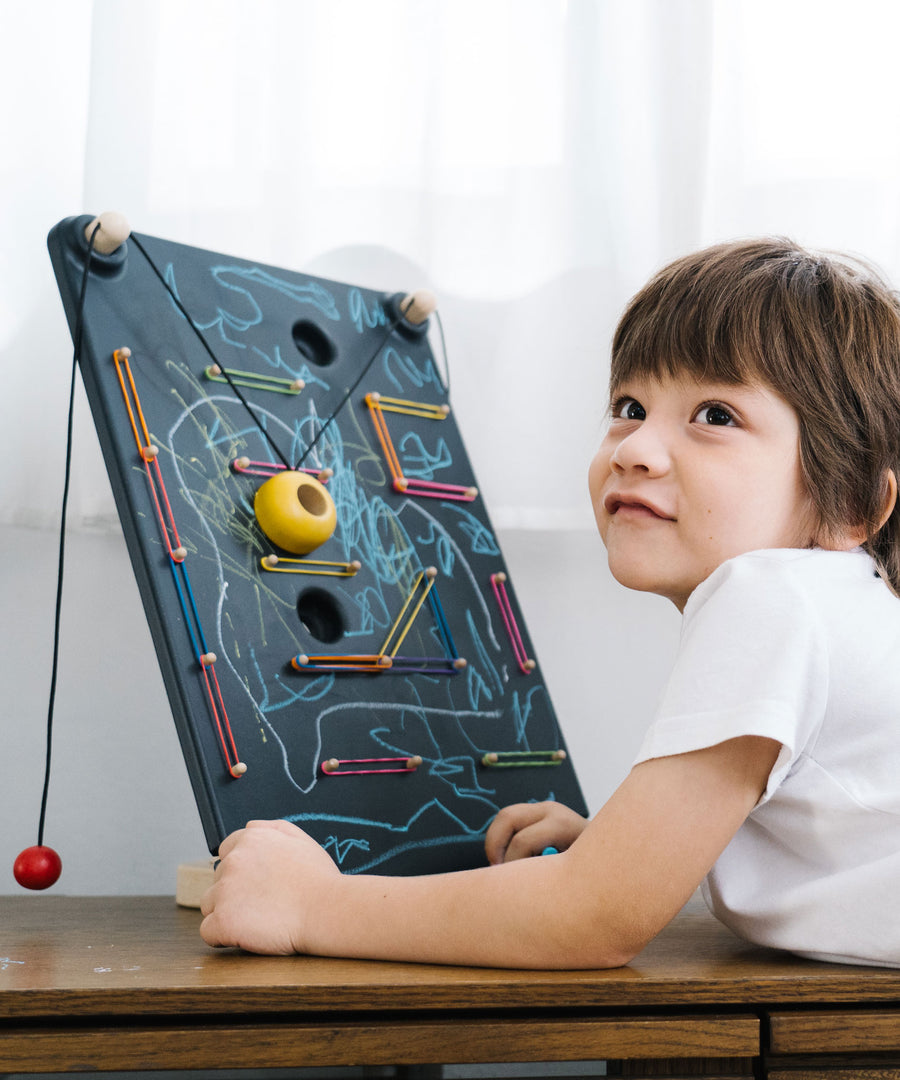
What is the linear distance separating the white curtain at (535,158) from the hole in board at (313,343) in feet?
0.51

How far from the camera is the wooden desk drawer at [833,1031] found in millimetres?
533

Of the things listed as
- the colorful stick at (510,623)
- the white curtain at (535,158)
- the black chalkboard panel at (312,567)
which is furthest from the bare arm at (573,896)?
the white curtain at (535,158)

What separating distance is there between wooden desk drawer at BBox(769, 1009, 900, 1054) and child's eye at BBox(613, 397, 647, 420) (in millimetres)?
386

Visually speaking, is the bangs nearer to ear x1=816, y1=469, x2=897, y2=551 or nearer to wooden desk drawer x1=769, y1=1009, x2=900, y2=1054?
ear x1=816, y1=469, x2=897, y2=551

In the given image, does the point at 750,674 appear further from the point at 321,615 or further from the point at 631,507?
the point at 321,615

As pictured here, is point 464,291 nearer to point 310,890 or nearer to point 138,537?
point 138,537

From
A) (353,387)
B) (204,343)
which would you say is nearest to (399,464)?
(353,387)

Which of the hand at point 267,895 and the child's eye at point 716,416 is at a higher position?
the child's eye at point 716,416

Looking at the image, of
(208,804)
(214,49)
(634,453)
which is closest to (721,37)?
(214,49)

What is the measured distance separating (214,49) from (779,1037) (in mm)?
973

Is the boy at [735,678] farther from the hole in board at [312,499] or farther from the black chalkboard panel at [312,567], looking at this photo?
the hole in board at [312,499]

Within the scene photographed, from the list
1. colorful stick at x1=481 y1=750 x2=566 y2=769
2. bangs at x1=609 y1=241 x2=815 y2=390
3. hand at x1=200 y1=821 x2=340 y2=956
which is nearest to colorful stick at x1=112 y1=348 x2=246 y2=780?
hand at x1=200 y1=821 x2=340 y2=956

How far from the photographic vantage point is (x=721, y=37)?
3.85 feet

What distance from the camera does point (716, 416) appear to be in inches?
26.7
